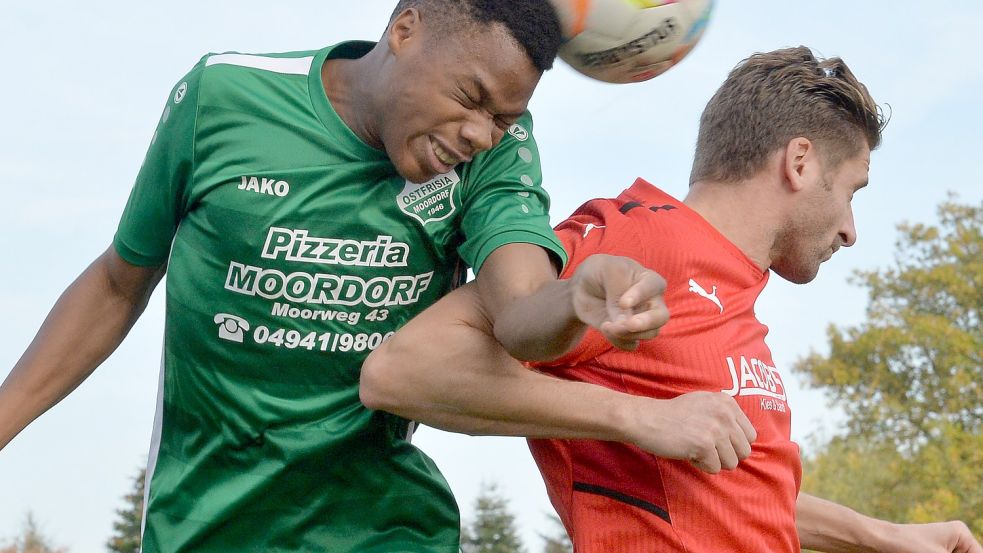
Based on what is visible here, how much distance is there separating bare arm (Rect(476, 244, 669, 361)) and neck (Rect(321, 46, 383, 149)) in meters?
0.58

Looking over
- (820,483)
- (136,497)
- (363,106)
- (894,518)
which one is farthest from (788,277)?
(136,497)

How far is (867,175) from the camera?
4453mm

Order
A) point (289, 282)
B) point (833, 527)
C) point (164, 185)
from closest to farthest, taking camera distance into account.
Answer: point (289, 282), point (164, 185), point (833, 527)

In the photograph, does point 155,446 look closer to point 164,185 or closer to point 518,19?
point 164,185

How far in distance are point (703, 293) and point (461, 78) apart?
3.47 ft

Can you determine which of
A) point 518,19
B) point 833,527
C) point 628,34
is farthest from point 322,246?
point 833,527

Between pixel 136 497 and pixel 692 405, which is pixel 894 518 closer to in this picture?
pixel 136 497

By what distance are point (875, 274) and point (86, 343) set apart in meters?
29.0

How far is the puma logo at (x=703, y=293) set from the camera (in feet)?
12.4

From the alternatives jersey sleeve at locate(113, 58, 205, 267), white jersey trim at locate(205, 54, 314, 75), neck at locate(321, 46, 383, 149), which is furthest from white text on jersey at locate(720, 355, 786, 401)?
Result: jersey sleeve at locate(113, 58, 205, 267)

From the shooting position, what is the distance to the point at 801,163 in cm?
423

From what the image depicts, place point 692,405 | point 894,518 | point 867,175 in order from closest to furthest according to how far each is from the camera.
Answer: point 692,405 < point 867,175 < point 894,518

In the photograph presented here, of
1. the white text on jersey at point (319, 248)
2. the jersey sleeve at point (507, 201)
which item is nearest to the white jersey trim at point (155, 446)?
the white text on jersey at point (319, 248)

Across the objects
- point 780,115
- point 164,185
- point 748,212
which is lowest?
point 164,185
